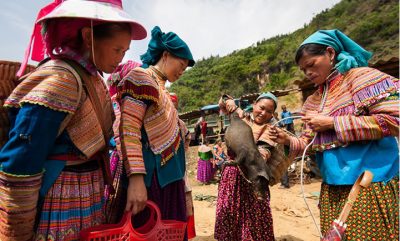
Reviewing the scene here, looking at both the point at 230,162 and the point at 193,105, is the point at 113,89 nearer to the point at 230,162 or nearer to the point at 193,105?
the point at 230,162

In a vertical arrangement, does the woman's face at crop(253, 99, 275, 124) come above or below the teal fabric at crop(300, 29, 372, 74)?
below

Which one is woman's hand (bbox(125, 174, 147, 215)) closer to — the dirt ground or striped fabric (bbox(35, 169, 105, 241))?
striped fabric (bbox(35, 169, 105, 241))

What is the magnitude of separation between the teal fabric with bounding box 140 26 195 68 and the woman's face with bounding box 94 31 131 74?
0.66 metres

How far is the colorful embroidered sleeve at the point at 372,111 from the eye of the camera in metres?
1.62

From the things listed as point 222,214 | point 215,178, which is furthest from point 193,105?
point 222,214

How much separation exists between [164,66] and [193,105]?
49.2 meters

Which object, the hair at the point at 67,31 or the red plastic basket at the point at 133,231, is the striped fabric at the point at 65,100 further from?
the red plastic basket at the point at 133,231

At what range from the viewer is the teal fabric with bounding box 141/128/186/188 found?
1.65m

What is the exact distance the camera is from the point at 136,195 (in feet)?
4.55

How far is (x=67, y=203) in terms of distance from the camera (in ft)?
4.06

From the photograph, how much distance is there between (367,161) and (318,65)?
2.40 feet

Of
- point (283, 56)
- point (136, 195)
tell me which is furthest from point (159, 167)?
point (283, 56)

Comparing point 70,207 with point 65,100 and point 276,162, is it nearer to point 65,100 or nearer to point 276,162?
point 65,100

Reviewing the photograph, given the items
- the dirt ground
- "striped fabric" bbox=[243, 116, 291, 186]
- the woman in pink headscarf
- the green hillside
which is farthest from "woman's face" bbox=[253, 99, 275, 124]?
the green hillside
